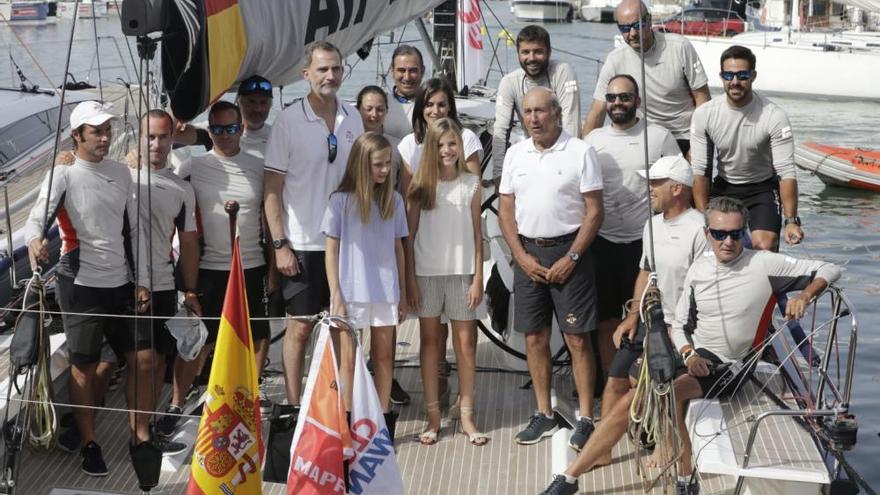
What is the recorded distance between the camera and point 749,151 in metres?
6.08

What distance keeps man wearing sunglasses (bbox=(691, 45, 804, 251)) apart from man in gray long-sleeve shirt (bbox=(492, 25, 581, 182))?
2.19 ft

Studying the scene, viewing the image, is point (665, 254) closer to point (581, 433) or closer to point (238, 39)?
point (581, 433)

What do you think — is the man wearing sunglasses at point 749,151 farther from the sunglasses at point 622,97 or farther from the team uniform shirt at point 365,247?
the team uniform shirt at point 365,247

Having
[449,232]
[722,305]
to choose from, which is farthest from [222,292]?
[722,305]

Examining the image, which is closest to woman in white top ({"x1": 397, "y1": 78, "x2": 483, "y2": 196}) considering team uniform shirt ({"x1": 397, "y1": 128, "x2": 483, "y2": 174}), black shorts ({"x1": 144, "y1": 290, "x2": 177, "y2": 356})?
team uniform shirt ({"x1": 397, "y1": 128, "x2": 483, "y2": 174})

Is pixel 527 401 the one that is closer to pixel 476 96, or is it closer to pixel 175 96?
pixel 175 96

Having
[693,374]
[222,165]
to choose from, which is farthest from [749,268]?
[222,165]

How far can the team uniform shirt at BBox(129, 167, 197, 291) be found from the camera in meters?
5.39

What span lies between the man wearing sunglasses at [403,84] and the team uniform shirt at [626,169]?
3.33 feet

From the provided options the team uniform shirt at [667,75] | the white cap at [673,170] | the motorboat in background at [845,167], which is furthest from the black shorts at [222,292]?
the motorboat in background at [845,167]

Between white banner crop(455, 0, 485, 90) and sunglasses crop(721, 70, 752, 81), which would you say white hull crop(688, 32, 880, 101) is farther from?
sunglasses crop(721, 70, 752, 81)

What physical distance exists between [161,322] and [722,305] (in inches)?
99.9

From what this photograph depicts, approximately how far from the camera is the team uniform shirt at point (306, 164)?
17.9ft

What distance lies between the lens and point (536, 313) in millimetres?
5738
